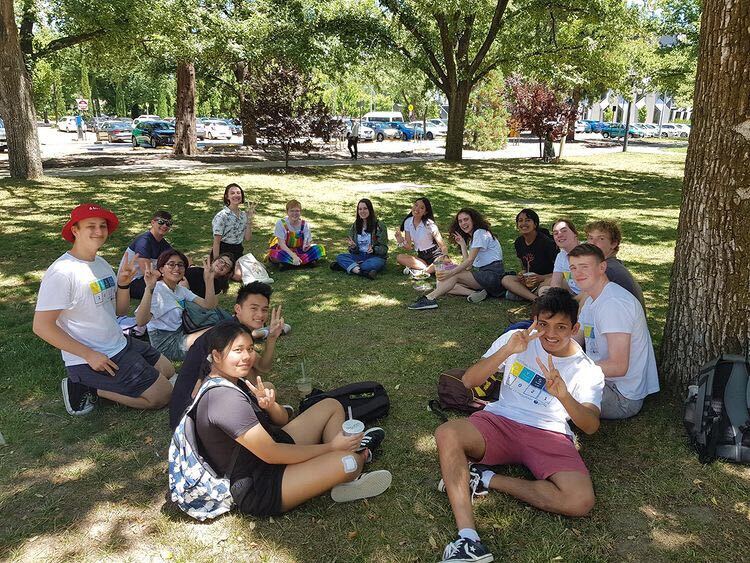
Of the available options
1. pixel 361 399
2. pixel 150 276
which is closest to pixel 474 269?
pixel 361 399

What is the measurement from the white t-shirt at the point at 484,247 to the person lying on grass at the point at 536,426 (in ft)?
10.8

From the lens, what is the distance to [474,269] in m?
6.82

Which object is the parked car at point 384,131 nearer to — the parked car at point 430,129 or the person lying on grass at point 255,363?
the parked car at point 430,129

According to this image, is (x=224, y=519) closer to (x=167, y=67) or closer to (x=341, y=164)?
(x=341, y=164)

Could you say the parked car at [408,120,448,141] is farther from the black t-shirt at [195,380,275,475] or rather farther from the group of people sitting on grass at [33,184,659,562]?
the black t-shirt at [195,380,275,475]

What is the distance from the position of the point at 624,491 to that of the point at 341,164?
18.7 m

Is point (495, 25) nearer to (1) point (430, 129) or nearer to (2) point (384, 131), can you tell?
(2) point (384, 131)

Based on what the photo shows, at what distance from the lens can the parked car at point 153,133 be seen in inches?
1137

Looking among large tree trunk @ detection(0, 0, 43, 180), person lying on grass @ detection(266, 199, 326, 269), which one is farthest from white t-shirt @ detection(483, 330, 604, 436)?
large tree trunk @ detection(0, 0, 43, 180)

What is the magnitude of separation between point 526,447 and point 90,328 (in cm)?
311

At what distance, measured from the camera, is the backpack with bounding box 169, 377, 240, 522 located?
9.21 ft

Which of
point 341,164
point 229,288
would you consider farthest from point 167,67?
point 229,288

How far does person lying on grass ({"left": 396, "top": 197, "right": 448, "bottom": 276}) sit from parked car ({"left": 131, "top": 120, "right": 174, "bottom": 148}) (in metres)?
25.4

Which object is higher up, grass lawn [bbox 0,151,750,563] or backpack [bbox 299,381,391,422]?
backpack [bbox 299,381,391,422]
